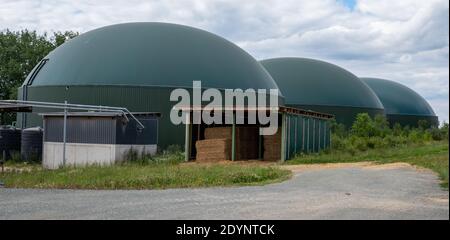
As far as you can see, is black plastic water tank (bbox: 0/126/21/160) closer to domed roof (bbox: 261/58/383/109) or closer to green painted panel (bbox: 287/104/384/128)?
domed roof (bbox: 261/58/383/109)

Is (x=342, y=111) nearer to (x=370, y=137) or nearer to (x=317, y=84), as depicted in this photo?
(x=317, y=84)

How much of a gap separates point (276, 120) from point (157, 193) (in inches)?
529

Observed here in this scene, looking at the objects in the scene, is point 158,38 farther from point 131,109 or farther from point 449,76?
point 449,76

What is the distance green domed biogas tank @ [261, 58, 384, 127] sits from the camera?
48.2 meters

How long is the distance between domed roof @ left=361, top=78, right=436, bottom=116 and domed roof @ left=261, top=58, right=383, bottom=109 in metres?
11.1

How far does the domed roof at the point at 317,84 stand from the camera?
48.4m

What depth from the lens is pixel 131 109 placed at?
31.6 meters

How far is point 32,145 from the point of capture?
90.8ft

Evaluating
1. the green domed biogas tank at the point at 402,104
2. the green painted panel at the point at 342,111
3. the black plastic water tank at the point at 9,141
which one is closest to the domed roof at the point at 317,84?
the green painted panel at the point at 342,111

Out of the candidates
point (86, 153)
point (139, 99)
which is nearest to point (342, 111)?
point (139, 99)

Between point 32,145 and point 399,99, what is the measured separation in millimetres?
48210
